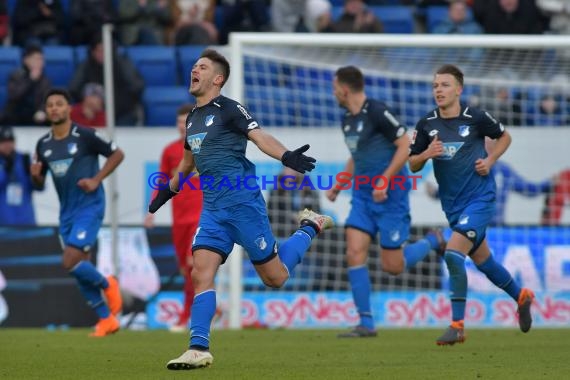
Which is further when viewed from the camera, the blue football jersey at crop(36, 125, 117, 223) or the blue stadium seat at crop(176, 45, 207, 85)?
the blue stadium seat at crop(176, 45, 207, 85)

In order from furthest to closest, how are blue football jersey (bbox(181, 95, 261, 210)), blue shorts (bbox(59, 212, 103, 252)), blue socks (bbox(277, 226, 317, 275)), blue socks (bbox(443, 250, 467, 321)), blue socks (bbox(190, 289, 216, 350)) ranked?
blue shorts (bbox(59, 212, 103, 252)) < blue socks (bbox(443, 250, 467, 321)) < blue socks (bbox(277, 226, 317, 275)) < blue football jersey (bbox(181, 95, 261, 210)) < blue socks (bbox(190, 289, 216, 350))

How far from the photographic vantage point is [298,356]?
10.0 m

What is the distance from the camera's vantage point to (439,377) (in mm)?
8062

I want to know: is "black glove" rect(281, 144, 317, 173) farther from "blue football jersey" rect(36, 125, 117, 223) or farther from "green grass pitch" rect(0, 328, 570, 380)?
"blue football jersey" rect(36, 125, 117, 223)

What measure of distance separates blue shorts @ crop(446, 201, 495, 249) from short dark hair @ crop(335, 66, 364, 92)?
6.70 feet

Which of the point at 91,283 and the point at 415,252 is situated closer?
the point at 91,283

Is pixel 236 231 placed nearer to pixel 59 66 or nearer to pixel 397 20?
pixel 59 66

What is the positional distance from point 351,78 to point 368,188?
114 cm

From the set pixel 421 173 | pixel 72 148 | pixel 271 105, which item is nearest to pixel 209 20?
pixel 271 105

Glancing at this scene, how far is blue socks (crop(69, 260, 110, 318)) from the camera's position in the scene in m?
13.0

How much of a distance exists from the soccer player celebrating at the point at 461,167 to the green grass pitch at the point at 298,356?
0.68 m

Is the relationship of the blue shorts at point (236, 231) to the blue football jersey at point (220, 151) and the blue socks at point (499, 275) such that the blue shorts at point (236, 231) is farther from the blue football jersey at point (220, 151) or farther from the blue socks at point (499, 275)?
the blue socks at point (499, 275)

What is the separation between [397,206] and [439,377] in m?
4.92

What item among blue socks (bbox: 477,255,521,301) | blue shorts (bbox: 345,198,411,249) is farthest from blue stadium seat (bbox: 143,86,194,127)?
blue socks (bbox: 477,255,521,301)
